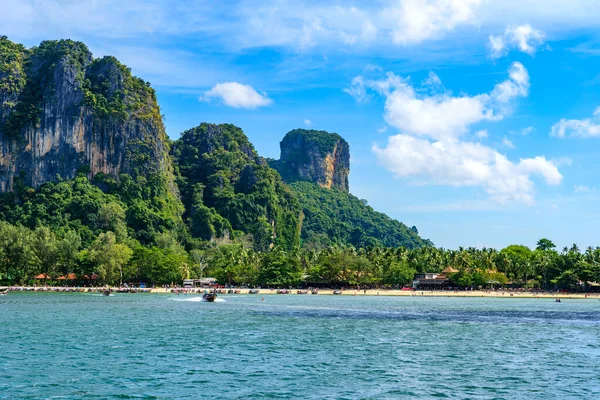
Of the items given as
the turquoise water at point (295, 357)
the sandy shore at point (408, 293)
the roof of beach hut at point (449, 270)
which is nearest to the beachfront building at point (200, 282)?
the sandy shore at point (408, 293)

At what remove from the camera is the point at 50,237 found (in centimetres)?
13950

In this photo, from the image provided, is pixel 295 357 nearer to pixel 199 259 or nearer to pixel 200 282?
pixel 200 282

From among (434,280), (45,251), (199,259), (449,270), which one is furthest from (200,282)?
(449,270)

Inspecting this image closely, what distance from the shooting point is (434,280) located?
14538 centimetres

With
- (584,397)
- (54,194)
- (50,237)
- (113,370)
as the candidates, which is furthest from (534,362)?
(54,194)

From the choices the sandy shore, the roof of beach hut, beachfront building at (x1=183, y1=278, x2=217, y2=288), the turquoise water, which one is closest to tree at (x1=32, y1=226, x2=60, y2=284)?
the sandy shore

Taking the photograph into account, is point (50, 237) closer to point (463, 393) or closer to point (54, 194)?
point (54, 194)

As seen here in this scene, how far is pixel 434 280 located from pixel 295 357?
108537 mm

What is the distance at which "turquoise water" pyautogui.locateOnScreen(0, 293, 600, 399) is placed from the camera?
31.5 meters

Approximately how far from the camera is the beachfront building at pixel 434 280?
472ft

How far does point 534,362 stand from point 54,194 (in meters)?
172

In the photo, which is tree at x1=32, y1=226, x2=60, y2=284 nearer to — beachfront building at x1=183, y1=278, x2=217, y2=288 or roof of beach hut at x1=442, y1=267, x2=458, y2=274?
beachfront building at x1=183, y1=278, x2=217, y2=288

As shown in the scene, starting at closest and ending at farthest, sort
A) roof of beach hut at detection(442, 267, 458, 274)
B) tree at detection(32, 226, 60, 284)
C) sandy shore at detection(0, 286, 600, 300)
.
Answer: sandy shore at detection(0, 286, 600, 300) → tree at detection(32, 226, 60, 284) → roof of beach hut at detection(442, 267, 458, 274)

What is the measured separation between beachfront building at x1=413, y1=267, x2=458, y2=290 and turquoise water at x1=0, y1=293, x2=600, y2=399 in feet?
244
